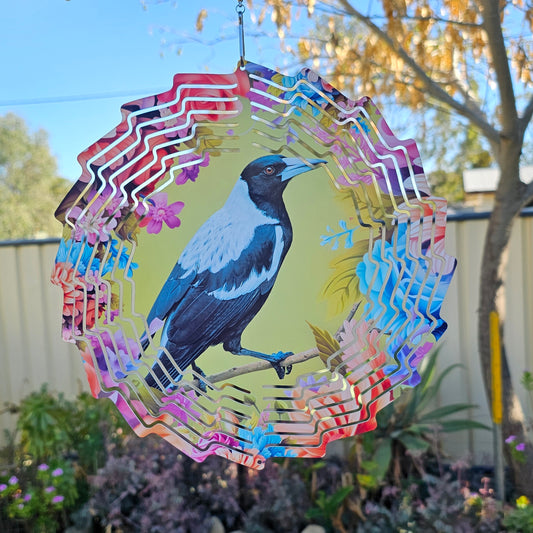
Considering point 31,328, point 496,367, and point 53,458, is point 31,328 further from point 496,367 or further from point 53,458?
point 496,367

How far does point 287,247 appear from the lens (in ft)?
2.54

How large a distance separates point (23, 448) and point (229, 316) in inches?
72.9

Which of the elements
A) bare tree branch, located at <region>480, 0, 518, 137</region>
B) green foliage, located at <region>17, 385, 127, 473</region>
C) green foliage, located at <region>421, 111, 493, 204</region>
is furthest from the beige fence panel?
green foliage, located at <region>421, 111, 493, 204</region>

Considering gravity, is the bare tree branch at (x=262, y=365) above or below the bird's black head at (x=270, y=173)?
below

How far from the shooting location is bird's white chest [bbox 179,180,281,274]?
0.77 m

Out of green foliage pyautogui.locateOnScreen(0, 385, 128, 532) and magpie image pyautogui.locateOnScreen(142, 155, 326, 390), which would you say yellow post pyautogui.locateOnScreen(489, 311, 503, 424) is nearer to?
magpie image pyautogui.locateOnScreen(142, 155, 326, 390)

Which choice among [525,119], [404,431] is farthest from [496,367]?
[525,119]

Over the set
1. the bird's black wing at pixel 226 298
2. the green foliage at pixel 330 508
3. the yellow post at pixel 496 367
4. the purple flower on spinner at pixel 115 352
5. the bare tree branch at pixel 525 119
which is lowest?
the green foliage at pixel 330 508

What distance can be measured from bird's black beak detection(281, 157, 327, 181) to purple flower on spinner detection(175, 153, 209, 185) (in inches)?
5.3

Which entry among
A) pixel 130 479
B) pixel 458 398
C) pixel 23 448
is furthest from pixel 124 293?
pixel 458 398

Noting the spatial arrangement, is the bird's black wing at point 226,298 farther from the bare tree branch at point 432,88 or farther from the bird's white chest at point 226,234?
the bare tree branch at point 432,88

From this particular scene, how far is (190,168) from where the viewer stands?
0.78 meters

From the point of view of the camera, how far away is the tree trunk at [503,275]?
1.72 meters

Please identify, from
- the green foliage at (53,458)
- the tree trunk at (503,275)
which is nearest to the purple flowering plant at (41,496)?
the green foliage at (53,458)
